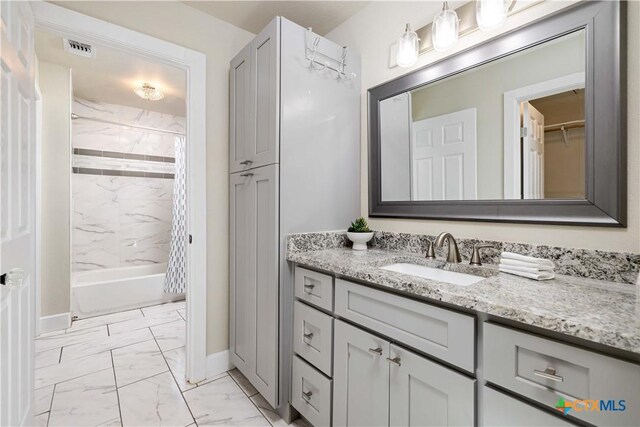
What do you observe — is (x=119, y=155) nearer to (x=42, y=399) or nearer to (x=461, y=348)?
(x=42, y=399)

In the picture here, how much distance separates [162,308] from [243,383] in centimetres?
191

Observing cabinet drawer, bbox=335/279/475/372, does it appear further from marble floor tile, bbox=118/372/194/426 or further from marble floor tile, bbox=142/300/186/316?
marble floor tile, bbox=142/300/186/316

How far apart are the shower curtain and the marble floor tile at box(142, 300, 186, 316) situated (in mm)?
159

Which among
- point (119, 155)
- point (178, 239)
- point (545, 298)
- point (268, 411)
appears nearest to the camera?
point (545, 298)

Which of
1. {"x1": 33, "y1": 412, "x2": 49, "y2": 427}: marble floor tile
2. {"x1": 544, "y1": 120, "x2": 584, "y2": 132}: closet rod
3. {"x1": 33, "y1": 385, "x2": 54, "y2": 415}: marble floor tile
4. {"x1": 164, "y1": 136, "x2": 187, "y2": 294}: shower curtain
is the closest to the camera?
{"x1": 544, "y1": 120, "x2": 584, "y2": 132}: closet rod

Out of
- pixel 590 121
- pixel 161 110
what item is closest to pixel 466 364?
pixel 590 121

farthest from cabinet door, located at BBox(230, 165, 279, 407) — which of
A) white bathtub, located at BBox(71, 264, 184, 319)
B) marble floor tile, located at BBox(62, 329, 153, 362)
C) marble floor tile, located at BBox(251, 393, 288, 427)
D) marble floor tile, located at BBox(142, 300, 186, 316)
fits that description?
white bathtub, located at BBox(71, 264, 184, 319)

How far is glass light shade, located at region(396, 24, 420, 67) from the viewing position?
5.04 ft

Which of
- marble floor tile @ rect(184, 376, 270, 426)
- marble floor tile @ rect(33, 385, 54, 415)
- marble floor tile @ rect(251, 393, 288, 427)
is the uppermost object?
marble floor tile @ rect(33, 385, 54, 415)

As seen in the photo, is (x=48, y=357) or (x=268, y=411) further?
(x=48, y=357)

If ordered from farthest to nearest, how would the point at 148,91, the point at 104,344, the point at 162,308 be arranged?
the point at 162,308 < the point at 148,91 < the point at 104,344

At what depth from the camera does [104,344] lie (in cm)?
242

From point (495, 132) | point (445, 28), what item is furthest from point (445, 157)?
point (445, 28)

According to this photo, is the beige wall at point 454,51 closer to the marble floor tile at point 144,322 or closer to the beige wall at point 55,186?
the marble floor tile at point 144,322
